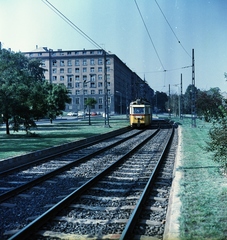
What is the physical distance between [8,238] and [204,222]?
308cm

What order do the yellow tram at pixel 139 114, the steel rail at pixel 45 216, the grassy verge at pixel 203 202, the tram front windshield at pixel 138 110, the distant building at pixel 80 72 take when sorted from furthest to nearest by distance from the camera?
1. the distant building at pixel 80 72
2. the tram front windshield at pixel 138 110
3. the yellow tram at pixel 139 114
4. the steel rail at pixel 45 216
5. the grassy verge at pixel 203 202

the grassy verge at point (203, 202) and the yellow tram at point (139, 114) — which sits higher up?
the yellow tram at point (139, 114)

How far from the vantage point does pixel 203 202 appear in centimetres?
652

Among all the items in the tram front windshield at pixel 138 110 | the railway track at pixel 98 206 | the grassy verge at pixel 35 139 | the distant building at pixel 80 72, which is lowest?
the railway track at pixel 98 206

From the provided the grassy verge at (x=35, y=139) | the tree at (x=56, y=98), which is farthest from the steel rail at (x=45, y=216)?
the tree at (x=56, y=98)

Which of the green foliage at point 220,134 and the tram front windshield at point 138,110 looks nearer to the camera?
the green foliage at point 220,134

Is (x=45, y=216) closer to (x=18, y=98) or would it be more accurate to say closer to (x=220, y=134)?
(x=220, y=134)

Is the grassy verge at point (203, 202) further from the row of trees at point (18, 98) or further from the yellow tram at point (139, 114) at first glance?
the yellow tram at point (139, 114)

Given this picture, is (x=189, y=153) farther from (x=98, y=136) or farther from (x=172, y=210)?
(x=98, y=136)

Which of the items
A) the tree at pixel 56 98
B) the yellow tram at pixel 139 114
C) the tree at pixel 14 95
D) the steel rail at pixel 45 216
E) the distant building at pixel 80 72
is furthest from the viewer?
the distant building at pixel 80 72

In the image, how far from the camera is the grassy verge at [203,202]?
495 cm

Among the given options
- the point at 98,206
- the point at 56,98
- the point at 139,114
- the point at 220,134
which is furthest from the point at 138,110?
the point at 98,206

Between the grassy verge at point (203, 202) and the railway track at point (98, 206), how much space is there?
0.48m

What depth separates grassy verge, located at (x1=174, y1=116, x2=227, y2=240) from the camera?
4953mm
